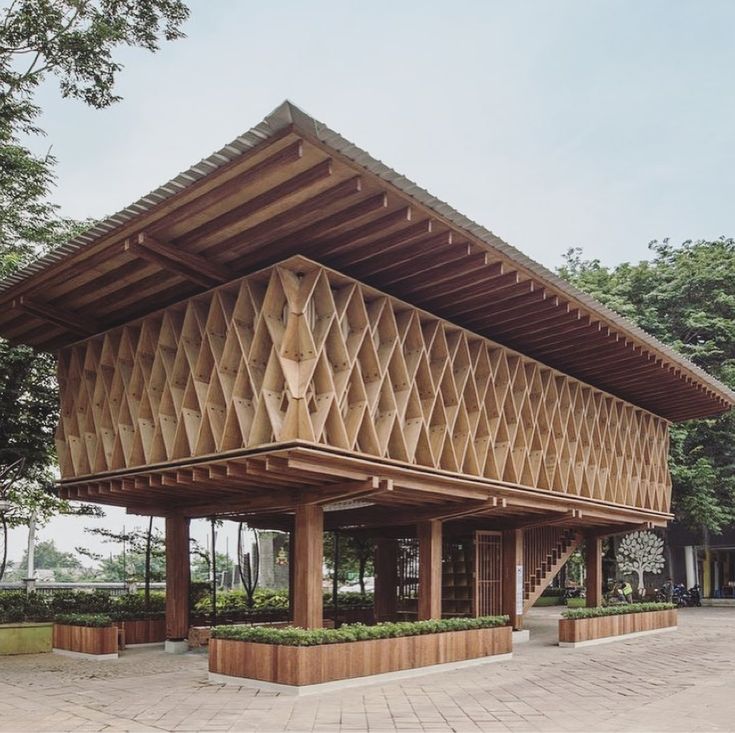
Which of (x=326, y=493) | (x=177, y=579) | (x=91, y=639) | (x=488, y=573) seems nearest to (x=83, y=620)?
(x=91, y=639)

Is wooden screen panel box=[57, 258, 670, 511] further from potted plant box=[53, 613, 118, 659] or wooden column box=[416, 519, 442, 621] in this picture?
potted plant box=[53, 613, 118, 659]

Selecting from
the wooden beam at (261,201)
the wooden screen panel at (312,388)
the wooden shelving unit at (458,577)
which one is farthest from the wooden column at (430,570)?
the wooden beam at (261,201)

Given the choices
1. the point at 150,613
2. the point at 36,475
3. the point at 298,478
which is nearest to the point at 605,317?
the point at 298,478

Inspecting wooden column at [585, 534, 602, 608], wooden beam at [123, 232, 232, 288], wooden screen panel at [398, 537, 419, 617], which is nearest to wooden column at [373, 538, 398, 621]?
wooden screen panel at [398, 537, 419, 617]

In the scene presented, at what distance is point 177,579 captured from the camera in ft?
55.5

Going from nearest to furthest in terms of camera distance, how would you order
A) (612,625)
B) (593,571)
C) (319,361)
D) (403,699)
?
(403,699) < (319,361) < (612,625) < (593,571)

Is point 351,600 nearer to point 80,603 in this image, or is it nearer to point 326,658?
point 80,603

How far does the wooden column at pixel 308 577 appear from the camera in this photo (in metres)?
12.6

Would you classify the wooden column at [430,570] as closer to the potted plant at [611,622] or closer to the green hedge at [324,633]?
the green hedge at [324,633]

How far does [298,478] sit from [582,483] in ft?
28.1

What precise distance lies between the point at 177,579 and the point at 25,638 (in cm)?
318

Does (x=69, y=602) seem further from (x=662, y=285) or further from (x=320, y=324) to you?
(x=662, y=285)

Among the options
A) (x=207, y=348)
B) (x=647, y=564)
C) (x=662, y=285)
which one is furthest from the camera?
(x=662, y=285)

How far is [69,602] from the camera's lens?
1897 cm
